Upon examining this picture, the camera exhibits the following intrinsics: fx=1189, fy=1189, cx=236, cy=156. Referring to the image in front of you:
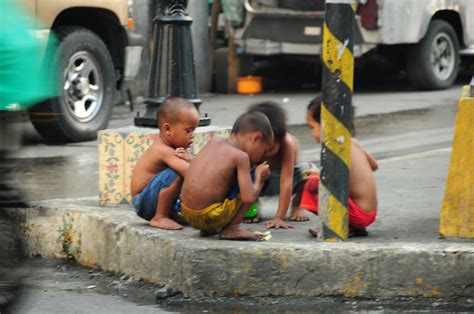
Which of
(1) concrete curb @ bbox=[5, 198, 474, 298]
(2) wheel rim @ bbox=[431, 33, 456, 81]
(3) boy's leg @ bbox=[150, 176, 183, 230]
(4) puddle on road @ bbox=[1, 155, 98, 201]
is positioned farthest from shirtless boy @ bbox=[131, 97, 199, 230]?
(2) wheel rim @ bbox=[431, 33, 456, 81]

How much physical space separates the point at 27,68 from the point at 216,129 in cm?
301

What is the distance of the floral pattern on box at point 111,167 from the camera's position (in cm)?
689

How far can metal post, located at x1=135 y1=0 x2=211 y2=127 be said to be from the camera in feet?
22.7

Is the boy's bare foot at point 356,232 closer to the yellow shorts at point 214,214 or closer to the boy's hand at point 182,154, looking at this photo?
the yellow shorts at point 214,214

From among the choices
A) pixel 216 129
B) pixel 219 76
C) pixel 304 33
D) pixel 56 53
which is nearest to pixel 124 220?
pixel 216 129

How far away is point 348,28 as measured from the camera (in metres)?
5.68

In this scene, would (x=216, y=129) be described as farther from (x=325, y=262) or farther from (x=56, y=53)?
(x=56, y=53)

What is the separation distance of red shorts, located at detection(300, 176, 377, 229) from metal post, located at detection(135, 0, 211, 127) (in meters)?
1.09

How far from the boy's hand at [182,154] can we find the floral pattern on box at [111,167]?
0.74 m

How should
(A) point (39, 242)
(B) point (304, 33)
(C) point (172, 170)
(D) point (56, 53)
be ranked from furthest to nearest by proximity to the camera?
(B) point (304, 33) < (D) point (56, 53) < (A) point (39, 242) < (C) point (172, 170)

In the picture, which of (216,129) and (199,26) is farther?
(199,26)

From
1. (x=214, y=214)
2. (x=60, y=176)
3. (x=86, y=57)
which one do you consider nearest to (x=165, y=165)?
(x=214, y=214)

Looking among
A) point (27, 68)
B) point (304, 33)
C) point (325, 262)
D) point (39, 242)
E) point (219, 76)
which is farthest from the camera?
point (219, 76)

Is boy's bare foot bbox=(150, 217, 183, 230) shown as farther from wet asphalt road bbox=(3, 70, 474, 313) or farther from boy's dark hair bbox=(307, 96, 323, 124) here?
boy's dark hair bbox=(307, 96, 323, 124)
